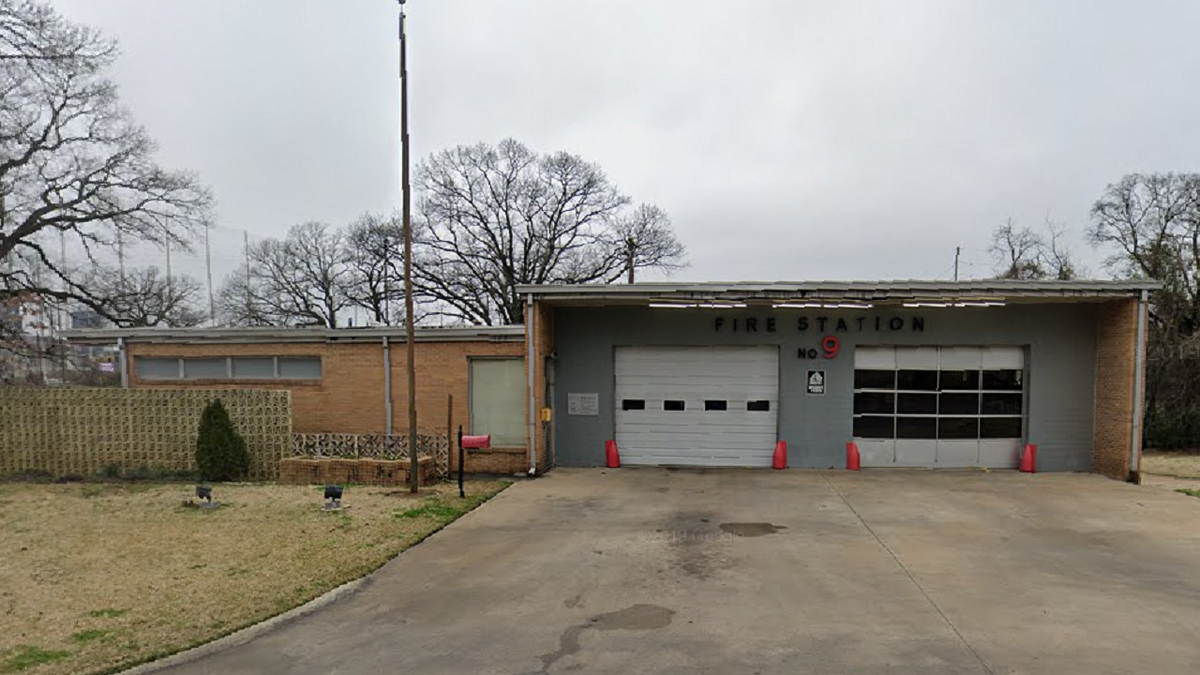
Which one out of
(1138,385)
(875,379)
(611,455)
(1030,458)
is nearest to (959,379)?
(875,379)

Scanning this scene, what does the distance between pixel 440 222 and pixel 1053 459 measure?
3595 cm

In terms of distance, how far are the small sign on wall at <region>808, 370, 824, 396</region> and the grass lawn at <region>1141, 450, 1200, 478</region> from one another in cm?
992

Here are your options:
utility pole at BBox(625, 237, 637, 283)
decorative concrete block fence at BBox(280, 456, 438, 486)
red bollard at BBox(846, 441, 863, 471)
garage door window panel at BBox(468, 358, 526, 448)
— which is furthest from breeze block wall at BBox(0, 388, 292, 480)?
utility pole at BBox(625, 237, 637, 283)

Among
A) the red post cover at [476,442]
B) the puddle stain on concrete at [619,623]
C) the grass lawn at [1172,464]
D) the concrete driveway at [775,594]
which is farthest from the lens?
the grass lawn at [1172,464]

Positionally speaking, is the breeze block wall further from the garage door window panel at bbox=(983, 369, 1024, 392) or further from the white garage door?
the garage door window panel at bbox=(983, 369, 1024, 392)

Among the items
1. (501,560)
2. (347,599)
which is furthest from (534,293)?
(347,599)

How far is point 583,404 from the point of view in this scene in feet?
51.8

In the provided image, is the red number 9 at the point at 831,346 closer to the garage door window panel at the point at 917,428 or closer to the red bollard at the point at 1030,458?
the garage door window panel at the point at 917,428

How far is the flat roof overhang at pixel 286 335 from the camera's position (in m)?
14.9

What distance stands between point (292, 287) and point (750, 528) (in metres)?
47.3

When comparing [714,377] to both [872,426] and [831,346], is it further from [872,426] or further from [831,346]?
[872,426]

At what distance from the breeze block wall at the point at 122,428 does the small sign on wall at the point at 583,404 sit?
6221mm

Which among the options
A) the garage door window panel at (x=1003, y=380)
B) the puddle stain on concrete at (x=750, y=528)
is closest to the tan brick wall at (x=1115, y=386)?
the garage door window panel at (x=1003, y=380)

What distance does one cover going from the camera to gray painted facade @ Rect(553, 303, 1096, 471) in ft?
48.3
